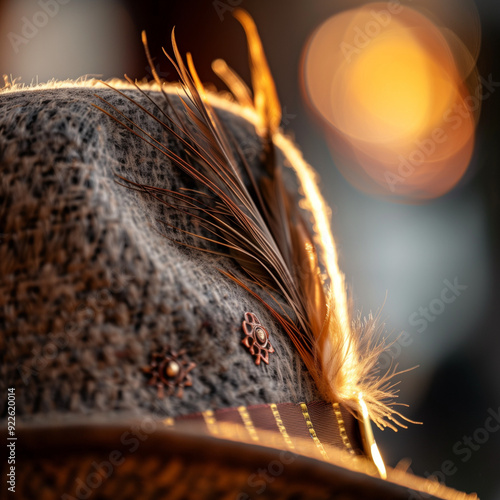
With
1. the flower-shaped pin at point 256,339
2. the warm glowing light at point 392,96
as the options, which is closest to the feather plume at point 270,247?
the flower-shaped pin at point 256,339

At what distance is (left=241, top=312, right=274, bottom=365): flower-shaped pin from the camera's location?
1.27 ft

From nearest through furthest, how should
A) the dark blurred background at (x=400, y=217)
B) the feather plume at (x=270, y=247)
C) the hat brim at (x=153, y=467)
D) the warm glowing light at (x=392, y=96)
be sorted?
the hat brim at (x=153, y=467) < the feather plume at (x=270, y=247) < the dark blurred background at (x=400, y=217) < the warm glowing light at (x=392, y=96)

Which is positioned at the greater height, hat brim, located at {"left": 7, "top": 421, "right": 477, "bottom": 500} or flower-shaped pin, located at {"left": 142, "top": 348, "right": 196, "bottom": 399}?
flower-shaped pin, located at {"left": 142, "top": 348, "right": 196, "bottom": 399}

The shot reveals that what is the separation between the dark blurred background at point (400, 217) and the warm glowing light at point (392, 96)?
50mm

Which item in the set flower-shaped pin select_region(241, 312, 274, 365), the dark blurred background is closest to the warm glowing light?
the dark blurred background

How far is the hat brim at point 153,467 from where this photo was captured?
11.9 inches

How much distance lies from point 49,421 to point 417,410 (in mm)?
1150

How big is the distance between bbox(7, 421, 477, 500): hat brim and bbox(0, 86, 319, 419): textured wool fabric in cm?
2

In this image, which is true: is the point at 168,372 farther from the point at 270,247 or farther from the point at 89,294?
the point at 270,247

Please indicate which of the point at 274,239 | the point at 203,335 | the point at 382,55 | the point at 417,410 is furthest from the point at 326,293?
the point at 382,55

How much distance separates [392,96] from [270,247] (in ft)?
4.36

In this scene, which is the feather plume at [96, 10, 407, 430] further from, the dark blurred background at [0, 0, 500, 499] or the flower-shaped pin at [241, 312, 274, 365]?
the dark blurred background at [0, 0, 500, 499]

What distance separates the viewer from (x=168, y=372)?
34 centimetres

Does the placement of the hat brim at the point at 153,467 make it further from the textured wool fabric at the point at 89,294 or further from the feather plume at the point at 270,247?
the feather plume at the point at 270,247
